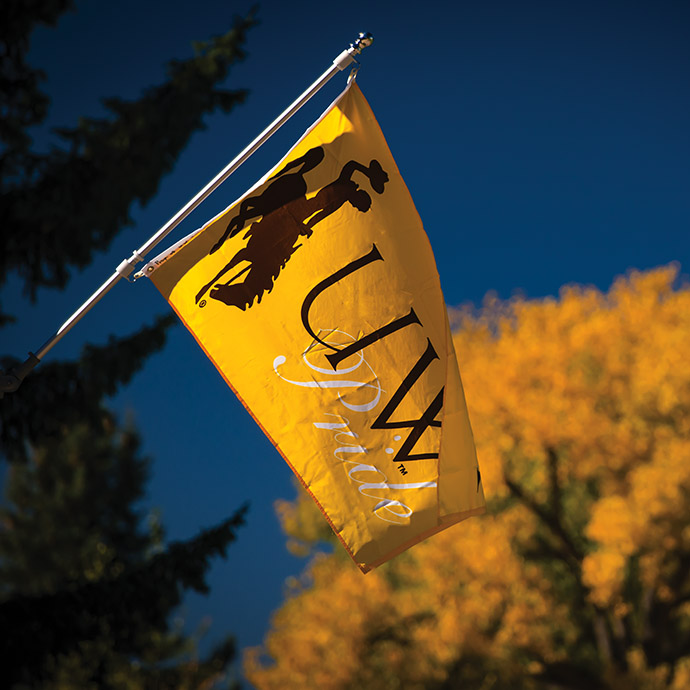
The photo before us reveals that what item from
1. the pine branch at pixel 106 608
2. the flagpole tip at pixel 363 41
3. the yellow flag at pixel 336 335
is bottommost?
the pine branch at pixel 106 608

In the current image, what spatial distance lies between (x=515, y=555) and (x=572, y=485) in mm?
4149

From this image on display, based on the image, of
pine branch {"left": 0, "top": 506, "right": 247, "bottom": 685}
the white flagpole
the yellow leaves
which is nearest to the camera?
the white flagpole

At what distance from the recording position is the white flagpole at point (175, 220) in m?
4.42

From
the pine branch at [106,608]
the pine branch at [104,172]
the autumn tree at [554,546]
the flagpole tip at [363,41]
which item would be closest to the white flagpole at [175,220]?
the flagpole tip at [363,41]

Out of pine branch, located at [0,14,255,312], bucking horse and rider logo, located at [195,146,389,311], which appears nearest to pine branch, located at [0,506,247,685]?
pine branch, located at [0,14,255,312]

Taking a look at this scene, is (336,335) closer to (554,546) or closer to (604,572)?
(604,572)

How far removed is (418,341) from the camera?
4.82 m

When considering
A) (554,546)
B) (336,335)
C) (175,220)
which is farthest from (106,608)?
(554,546)

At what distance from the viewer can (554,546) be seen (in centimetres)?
1831

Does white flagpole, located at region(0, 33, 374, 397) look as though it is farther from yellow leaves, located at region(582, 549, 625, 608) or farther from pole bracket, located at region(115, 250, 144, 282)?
yellow leaves, located at region(582, 549, 625, 608)

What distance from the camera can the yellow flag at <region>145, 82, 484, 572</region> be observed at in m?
4.63

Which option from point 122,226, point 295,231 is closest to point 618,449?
point 122,226

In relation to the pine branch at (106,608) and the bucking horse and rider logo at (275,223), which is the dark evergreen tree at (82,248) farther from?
the bucking horse and rider logo at (275,223)

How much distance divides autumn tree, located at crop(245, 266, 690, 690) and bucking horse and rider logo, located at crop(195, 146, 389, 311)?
11.5m
